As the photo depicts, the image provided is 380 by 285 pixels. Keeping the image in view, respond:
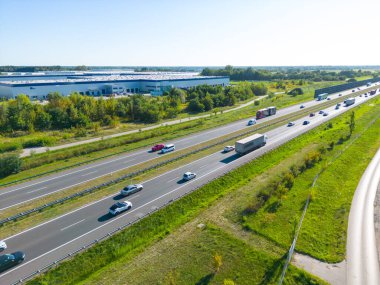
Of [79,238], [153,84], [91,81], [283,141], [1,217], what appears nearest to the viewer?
[79,238]

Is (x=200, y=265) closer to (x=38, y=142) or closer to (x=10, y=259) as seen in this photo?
(x=10, y=259)

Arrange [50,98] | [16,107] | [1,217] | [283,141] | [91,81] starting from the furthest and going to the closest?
[91,81]
[50,98]
[16,107]
[283,141]
[1,217]

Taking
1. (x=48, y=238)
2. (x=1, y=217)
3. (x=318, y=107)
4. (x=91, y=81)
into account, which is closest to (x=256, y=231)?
(x=48, y=238)

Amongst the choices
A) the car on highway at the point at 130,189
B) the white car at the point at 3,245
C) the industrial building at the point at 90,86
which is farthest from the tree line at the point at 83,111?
the white car at the point at 3,245

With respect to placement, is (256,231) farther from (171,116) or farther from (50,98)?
(50,98)

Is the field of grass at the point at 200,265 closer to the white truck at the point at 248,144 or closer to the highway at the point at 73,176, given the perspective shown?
the highway at the point at 73,176

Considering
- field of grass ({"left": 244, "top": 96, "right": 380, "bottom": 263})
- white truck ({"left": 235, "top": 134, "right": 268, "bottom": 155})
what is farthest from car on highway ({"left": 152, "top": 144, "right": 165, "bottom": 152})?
field of grass ({"left": 244, "top": 96, "right": 380, "bottom": 263})
